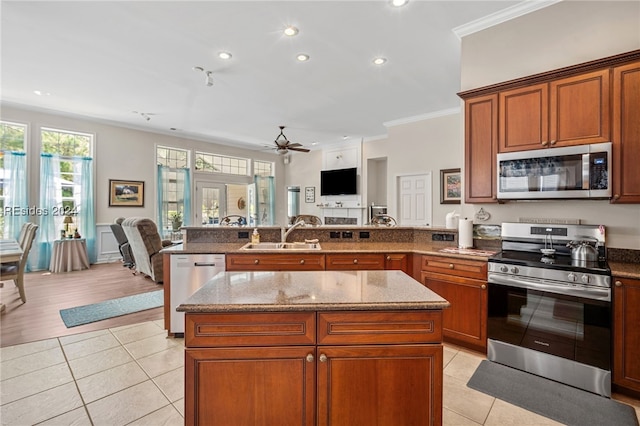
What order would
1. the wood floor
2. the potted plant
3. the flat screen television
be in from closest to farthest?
the wood floor, the potted plant, the flat screen television

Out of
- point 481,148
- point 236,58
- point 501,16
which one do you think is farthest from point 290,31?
point 481,148

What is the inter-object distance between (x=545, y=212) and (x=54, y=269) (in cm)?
754

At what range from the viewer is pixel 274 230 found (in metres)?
3.49

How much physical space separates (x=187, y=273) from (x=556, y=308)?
3023 mm

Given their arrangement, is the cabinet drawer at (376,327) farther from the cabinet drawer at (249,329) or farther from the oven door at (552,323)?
the oven door at (552,323)

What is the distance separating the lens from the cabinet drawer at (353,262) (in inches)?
114

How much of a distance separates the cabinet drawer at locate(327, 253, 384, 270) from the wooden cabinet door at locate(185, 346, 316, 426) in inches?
66.6

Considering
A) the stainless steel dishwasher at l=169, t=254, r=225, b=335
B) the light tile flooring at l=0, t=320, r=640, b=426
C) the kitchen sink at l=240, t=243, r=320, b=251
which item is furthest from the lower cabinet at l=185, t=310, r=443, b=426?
the kitchen sink at l=240, t=243, r=320, b=251

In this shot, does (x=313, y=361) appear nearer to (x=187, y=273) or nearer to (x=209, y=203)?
(x=187, y=273)

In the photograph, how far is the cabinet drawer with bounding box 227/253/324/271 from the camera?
286 centimetres

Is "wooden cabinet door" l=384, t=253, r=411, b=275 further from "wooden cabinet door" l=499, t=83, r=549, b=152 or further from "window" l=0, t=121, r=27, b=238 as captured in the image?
"window" l=0, t=121, r=27, b=238

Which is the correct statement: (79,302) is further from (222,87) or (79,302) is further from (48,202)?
(222,87)

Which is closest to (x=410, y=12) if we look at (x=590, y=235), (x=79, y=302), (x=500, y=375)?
(x=590, y=235)

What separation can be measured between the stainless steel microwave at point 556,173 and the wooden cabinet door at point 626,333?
72 cm
